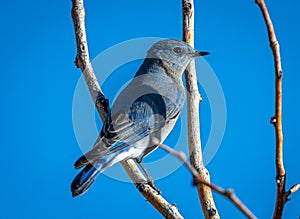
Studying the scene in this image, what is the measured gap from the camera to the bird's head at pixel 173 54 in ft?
17.4

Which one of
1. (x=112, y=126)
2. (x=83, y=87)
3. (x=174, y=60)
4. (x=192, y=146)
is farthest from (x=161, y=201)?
(x=174, y=60)

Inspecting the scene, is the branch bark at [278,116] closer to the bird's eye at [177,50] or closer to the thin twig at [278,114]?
the thin twig at [278,114]

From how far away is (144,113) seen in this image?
15.4ft

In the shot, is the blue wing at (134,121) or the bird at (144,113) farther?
the blue wing at (134,121)

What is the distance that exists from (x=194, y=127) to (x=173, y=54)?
1605 millimetres

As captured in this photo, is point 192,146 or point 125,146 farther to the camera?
point 125,146

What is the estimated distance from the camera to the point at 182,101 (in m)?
5.07

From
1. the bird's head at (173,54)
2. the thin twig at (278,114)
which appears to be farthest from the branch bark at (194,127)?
the thin twig at (278,114)

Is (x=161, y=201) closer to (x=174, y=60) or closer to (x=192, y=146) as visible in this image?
(x=192, y=146)

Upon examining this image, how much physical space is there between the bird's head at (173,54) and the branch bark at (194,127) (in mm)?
615

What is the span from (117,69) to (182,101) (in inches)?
29.9

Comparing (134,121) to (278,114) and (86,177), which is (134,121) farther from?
(278,114)

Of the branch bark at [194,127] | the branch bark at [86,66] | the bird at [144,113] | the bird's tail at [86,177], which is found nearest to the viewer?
the bird's tail at [86,177]

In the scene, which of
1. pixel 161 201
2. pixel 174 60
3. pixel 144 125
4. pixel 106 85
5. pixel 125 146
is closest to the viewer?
pixel 161 201
